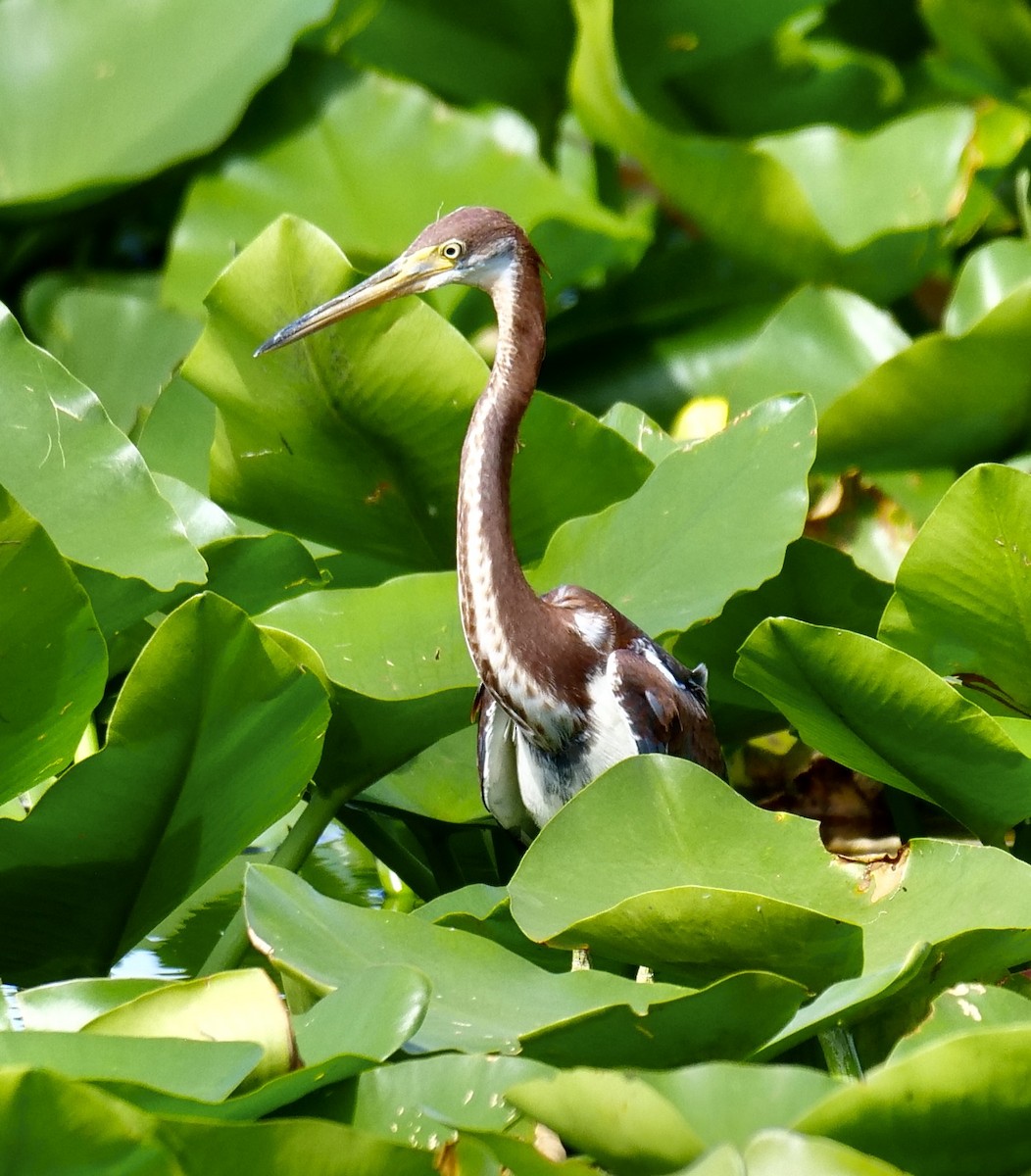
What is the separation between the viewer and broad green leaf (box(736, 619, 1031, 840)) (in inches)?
54.5

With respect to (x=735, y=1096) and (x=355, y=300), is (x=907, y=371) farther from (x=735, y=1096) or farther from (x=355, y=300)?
(x=735, y=1096)

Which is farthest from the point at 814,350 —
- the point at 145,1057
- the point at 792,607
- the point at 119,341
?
the point at 145,1057

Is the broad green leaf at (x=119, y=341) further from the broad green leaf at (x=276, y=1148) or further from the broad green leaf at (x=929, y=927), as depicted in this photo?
the broad green leaf at (x=276, y=1148)

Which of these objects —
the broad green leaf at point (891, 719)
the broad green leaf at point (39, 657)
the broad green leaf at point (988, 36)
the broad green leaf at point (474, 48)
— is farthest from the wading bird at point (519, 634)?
the broad green leaf at point (988, 36)

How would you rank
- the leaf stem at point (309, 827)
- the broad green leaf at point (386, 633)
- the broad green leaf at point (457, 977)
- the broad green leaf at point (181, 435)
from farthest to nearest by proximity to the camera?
the broad green leaf at point (181, 435) → the leaf stem at point (309, 827) → the broad green leaf at point (386, 633) → the broad green leaf at point (457, 977)

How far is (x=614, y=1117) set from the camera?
1.00 meters

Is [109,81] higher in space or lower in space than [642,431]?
higher

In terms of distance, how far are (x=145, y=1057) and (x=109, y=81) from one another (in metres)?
1.63

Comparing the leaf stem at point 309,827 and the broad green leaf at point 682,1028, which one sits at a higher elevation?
the broad green leaf at point 682,1028

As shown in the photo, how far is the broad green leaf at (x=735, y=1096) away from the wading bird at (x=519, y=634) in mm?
676

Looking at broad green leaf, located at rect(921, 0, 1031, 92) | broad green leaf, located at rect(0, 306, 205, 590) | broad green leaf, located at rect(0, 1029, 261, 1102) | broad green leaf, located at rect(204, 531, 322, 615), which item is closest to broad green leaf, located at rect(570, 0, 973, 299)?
broad green leaf, located at rect(921, 0, 1031, 92)

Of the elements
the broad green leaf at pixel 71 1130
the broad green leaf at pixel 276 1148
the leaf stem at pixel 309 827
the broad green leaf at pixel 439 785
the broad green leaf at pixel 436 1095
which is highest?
the broad green leaf at pixel 71 1130

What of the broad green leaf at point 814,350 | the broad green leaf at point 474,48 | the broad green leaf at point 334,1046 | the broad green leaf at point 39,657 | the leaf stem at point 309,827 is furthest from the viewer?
the broad green leaf at point 474,48

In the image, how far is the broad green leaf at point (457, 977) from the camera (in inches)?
45.9
